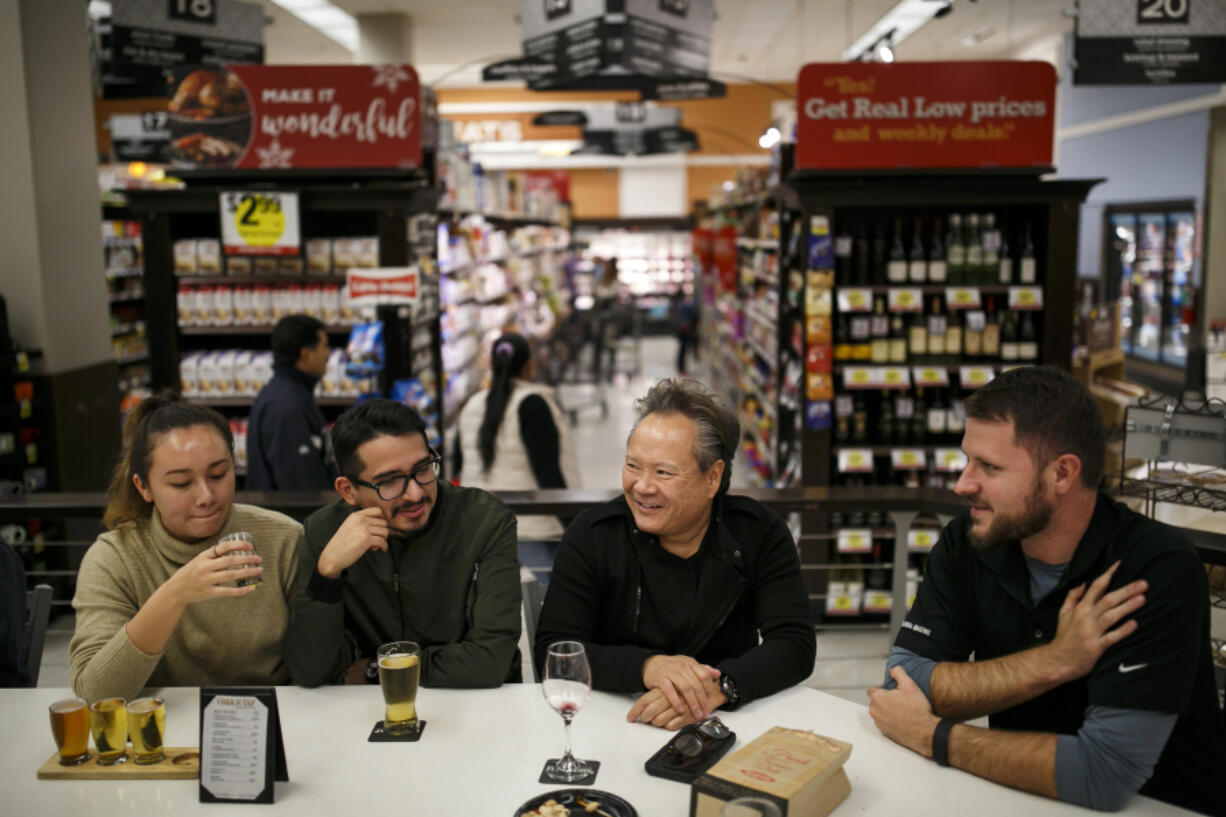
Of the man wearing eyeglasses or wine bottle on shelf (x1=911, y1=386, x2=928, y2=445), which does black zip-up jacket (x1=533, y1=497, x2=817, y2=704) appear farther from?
wine bottle on shelf (x1=911, y1=386, x2=928, y2=445)

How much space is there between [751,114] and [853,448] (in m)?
15.7

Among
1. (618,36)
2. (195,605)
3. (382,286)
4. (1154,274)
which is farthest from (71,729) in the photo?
(1154,274)

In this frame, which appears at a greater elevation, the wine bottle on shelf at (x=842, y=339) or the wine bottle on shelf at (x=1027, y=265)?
the wine bottle on shelf at (x=1027, y=265)

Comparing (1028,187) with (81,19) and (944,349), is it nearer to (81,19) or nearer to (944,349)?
(944,349)

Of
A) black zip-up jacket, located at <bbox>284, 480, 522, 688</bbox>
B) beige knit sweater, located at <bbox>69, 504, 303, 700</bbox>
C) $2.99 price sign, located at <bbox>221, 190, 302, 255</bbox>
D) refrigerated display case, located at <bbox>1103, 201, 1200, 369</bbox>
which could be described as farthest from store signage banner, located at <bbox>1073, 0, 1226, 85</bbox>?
beige knit sweater, located at <bbox>69, 504, 303, 700</bbox>

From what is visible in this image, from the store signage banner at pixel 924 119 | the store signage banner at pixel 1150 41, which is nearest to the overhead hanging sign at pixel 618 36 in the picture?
the store signage banner at pixel 924 119

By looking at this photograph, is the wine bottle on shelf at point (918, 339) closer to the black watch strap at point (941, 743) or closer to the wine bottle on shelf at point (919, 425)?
the wine bottle on shelf at point (919, 425)

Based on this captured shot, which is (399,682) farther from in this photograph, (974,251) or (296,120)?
(296,120)

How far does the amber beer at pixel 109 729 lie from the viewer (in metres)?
1.84

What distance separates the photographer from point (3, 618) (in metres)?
2.38

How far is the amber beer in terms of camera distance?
6.04 ft

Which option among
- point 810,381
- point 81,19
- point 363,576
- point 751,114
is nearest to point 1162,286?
point 751,114

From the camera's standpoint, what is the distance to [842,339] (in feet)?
17.9

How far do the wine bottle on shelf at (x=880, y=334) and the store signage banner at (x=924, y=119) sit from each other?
75cm
